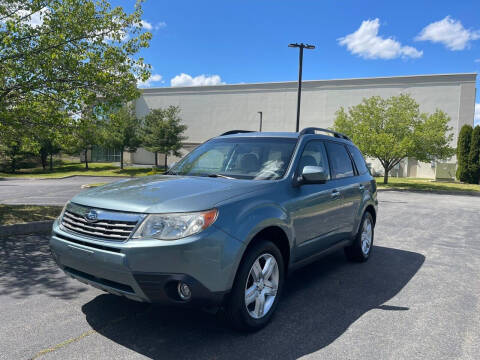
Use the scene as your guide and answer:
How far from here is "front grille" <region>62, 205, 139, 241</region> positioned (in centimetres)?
292

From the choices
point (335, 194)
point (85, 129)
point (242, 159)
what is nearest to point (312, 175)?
point (242, 159)

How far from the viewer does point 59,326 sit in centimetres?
340

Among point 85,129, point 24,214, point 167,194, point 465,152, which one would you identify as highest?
point 465,152

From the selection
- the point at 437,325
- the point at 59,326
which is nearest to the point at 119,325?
the point at 59,326

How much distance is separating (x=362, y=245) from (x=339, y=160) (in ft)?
4.85

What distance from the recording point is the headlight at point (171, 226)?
2.86m

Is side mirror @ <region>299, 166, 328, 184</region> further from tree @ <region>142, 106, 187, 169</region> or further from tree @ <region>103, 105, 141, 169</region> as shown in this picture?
tree @ <region>142, 106, 187, 169</region>

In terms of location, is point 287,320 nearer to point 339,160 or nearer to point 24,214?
point 339,160

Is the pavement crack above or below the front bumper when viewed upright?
below

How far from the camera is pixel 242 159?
434 centimetres

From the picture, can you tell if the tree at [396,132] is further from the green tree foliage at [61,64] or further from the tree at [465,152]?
the green tree foliage at [61,64]

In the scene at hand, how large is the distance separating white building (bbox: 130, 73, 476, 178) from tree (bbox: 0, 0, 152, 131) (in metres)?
35.9

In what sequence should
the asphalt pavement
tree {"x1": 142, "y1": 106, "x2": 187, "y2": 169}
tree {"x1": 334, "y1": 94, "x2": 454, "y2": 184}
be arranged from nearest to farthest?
1. the asphalt pavement
2. tree {"x1": 334, "y1": 94, "x2": 454, "y2": 184}
3. tree {"x1": 142, "y1": 106, "x2": 187, "y2": 169}

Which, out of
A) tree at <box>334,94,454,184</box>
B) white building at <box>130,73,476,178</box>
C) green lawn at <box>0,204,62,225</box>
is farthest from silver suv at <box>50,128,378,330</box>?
white building at <box>130,73,476,178</box>
